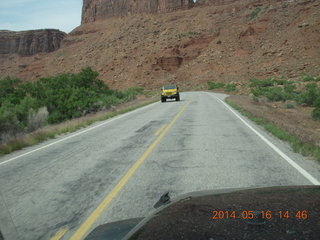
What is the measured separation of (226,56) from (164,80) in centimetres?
1660

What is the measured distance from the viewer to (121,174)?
6504 millimetres

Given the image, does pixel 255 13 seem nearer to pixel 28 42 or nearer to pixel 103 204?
pixel 103 204

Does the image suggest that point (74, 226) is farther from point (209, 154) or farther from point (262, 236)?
point (209, 154)

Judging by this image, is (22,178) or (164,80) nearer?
(22,178)

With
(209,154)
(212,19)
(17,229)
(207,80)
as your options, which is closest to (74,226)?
(17,229)

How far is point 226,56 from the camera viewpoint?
78438 millimetres

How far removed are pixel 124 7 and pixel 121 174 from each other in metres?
116

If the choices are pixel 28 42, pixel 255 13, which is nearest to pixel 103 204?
pixel 255 13

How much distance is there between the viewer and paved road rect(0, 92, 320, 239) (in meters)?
4.50

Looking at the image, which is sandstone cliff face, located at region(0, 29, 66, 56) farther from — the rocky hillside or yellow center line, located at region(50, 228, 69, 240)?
yellow center line, located at region(50, 228, 69, 240)

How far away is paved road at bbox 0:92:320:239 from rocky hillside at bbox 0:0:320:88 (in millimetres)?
51064

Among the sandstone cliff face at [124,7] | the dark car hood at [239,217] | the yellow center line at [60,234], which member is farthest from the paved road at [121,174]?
the sandstone cliff face at [124,7]

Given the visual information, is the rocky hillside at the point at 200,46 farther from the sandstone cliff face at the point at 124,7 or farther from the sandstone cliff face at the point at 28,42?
the sandstone cliff face at the point at 28,42

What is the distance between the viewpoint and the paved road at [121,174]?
177 inches
